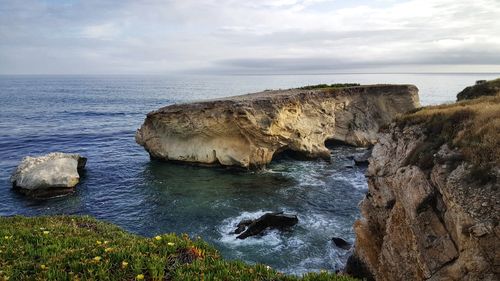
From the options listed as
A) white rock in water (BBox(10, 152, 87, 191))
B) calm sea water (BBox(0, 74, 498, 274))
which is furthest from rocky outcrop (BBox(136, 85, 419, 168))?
white rock in water (BBox(10, 152, 87, 191))

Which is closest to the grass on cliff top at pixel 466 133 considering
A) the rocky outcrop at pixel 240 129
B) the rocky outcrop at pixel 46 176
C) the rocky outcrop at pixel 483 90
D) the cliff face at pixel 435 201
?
the cliff face at pixel 435 201

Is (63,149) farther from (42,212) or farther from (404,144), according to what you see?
(404,144)

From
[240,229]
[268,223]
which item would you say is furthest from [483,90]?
[240,229]

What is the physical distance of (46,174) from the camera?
30906 mm

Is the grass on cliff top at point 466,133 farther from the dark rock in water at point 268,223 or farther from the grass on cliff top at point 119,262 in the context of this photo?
the dark rock in water at point 268,223

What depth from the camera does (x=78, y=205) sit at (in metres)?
28.5

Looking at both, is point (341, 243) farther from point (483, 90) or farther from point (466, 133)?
point (483, 90)

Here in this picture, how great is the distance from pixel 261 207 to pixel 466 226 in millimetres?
18666

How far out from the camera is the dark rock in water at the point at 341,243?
21711 mm

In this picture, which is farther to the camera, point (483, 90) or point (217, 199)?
point (483, 90)

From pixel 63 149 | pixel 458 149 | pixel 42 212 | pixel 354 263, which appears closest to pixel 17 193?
pixel 42 212

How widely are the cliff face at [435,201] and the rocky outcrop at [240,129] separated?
21.2 m

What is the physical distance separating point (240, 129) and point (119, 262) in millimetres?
29647

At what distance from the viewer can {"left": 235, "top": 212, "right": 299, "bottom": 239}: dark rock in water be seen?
77.5 ft
